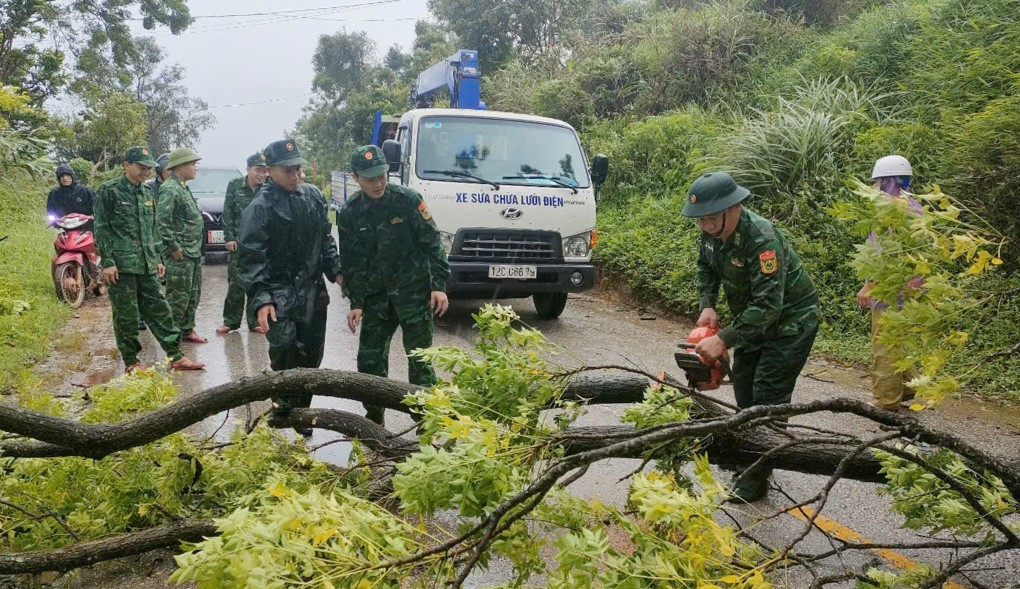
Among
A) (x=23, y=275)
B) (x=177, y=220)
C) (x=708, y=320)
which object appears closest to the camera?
(x=708, y=320)

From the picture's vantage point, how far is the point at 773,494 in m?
4.05

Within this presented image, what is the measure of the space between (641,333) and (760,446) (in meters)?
5.06

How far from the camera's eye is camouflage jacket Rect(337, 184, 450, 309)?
15.2ft

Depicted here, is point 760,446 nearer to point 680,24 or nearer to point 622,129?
point 622,129

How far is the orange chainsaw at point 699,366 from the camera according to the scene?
3447 mm

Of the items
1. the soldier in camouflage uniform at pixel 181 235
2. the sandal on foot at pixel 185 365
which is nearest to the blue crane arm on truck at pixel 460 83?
the soldier in camouflage uniform at pixel 181 235

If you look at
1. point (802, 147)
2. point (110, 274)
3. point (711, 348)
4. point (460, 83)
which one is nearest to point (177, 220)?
point (110, 274)

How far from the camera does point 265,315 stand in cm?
434

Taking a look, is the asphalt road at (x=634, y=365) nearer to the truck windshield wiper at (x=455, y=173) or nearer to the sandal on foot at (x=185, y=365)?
the sandal on foot at (x=185, y=365)

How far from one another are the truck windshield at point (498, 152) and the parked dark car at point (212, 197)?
4.62 metres

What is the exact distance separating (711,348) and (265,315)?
8.18 feet

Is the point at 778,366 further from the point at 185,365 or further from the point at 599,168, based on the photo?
the point at 185,365

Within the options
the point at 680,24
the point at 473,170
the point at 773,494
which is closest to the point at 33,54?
the point at 680,24

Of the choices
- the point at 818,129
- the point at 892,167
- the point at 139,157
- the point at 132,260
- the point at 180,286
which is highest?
the point at 818,129
